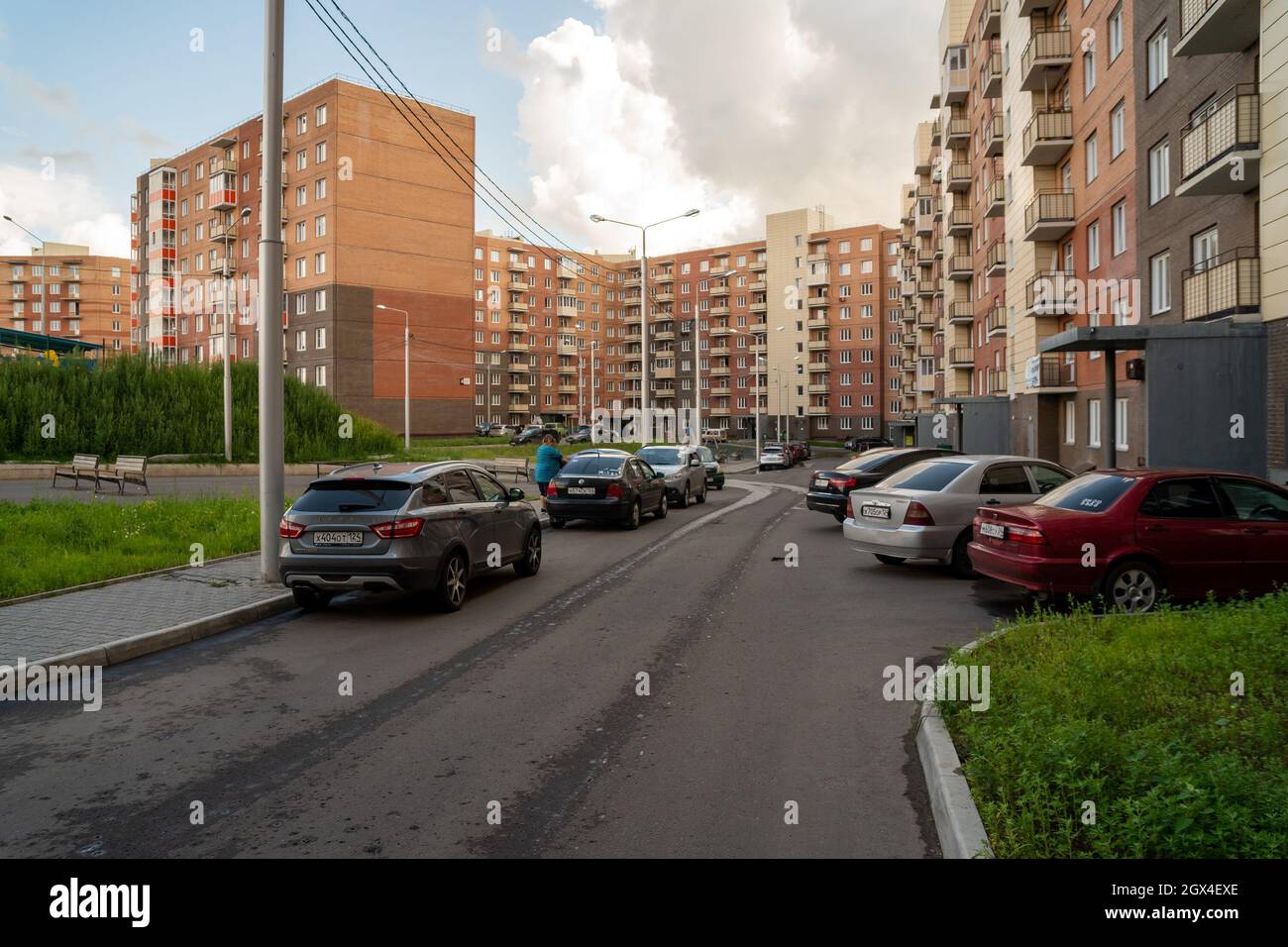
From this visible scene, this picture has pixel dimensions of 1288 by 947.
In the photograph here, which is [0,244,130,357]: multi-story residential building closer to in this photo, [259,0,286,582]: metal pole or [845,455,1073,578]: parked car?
[259,0,286,582]: metal pole

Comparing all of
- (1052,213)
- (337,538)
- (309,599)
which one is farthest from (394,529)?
(1052,213)

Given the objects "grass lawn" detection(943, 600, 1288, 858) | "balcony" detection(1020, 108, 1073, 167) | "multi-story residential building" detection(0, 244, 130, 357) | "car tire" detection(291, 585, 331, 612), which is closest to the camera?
"grass lawn" detection(943, 600, 1288, 858)

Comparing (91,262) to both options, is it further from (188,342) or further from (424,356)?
(424,356)

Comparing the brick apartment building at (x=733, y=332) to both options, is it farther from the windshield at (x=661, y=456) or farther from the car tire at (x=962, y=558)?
the car tire at (x=962, y=558)

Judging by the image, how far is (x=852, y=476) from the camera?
18078 mm

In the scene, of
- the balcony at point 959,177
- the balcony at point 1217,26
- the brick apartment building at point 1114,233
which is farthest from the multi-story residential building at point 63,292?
the balcony at point 1217,26

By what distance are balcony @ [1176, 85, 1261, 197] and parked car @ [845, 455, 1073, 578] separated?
29.5 feet

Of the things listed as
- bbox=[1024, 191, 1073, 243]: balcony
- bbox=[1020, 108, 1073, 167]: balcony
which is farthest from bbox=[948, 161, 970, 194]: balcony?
bbox=[1024, 191, 1073, 243]: balcony

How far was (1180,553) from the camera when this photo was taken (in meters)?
9.10

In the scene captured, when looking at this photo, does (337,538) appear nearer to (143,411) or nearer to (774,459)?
(143,411)

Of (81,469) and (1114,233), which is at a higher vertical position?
(1114,233)

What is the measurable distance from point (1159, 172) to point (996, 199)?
65.6ft

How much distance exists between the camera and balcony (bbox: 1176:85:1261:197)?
1730 centimetres
